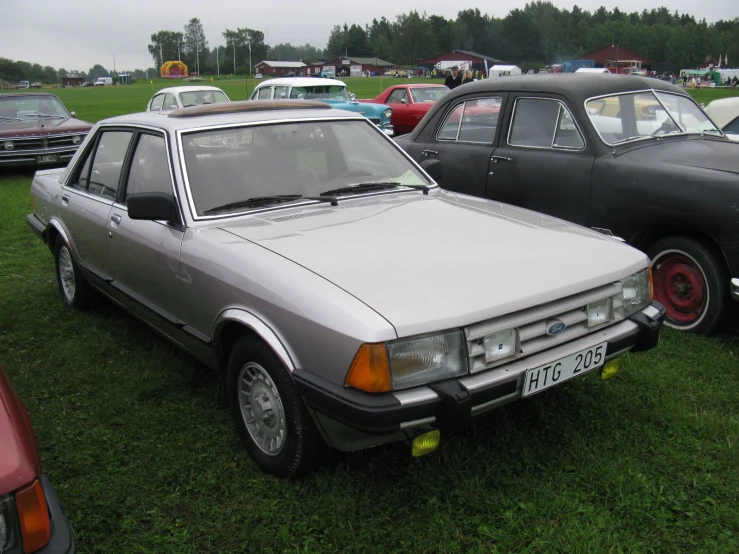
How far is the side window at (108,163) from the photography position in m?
4.29

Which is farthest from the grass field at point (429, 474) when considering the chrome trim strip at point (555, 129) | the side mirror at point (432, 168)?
the chrome trim strip at point (555, 129)

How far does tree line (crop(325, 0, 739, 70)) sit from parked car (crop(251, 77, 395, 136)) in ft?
341

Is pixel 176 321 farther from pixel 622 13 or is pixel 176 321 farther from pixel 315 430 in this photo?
pixel 622 13

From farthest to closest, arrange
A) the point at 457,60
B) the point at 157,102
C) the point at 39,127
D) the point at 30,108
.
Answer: the point at 457,60 → the point at 157,102 → the point at 30,108 → the point at 39,127

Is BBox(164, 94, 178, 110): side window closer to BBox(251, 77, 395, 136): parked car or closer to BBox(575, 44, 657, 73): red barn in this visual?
BBox(251, 77, 395, 136): parked car

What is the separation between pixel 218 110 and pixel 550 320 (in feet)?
7.81

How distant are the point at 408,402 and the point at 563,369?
2.55 ft

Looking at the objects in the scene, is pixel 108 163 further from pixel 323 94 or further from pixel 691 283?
pixel 323 94

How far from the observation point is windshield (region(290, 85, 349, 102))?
54.5 feet

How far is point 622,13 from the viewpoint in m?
144

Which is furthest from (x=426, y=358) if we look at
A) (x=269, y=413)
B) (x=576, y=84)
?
(x=576, y=84)

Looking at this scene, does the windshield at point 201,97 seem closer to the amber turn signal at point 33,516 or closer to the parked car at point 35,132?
the parked car at point 35,132

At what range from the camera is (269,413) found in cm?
297

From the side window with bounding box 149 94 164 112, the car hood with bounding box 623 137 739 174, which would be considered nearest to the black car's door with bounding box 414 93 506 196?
the car hood with bounding box 623 137 739 174
